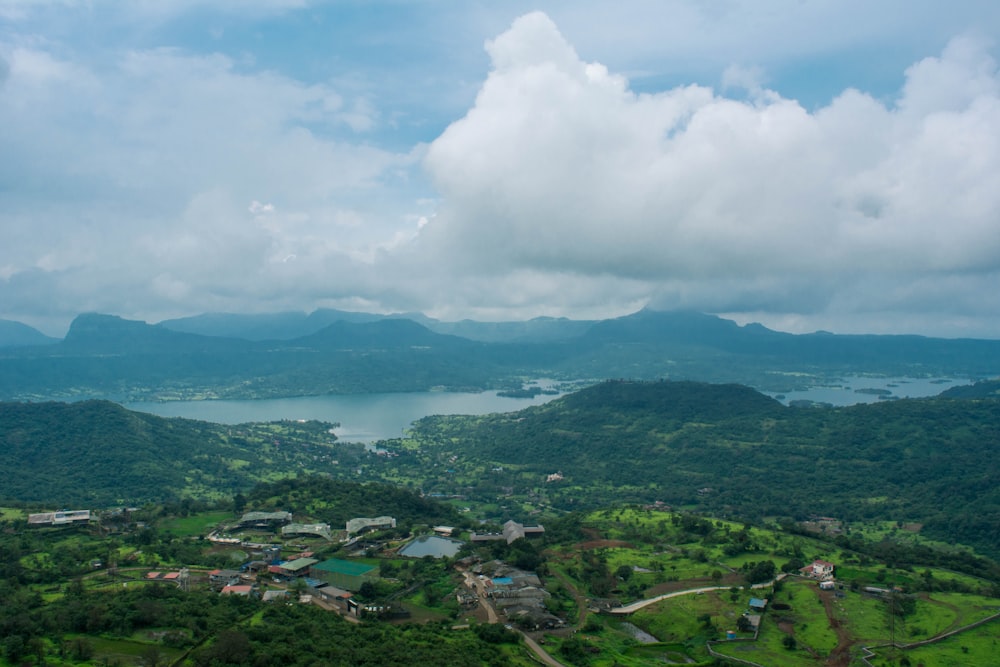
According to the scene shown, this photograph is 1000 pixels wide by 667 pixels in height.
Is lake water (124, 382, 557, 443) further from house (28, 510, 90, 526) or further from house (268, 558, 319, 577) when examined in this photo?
house (268, 558, 319, 577)

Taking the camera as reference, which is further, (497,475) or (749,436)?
(749,436)

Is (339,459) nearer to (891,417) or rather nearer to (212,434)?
(212,434)

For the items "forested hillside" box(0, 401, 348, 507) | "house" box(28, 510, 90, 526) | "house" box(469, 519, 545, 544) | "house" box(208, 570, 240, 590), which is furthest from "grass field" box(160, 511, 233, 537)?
"forested hillside" box(0, 401, 348, 507)

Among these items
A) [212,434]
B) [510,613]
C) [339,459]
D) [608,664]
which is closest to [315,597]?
[510,613]

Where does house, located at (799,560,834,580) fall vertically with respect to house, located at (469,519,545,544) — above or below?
above

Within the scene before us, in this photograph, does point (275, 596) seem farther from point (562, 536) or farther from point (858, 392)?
point (858, 392)

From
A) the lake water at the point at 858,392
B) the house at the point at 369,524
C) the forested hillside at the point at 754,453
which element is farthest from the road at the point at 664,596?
the lake water at the point at 858,392

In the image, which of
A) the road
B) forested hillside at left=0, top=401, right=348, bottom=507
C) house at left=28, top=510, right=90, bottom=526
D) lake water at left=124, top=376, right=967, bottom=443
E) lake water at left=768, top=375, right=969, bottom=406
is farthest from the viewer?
lake water at left=768, top=375, right=969, bottom=406
